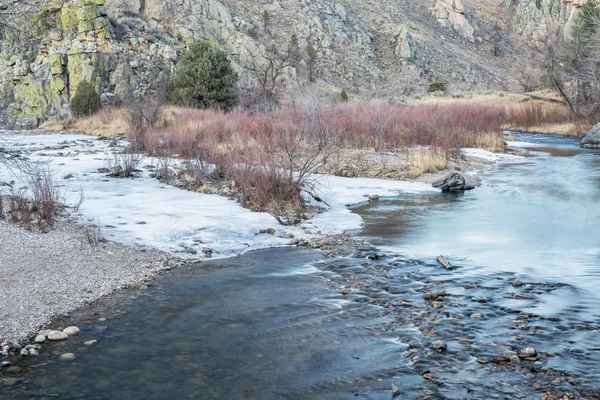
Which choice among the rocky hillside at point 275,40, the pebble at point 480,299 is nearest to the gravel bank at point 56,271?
the rocky hillside at point 275,40

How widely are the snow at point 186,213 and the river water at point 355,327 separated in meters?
0.81

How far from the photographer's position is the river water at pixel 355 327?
418 cm

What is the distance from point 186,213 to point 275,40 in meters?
51.7

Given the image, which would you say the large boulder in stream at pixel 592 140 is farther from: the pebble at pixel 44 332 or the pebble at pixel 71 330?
the pebble at pixel 44 332

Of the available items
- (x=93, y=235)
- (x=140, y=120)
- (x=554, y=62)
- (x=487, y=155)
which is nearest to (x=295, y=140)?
(x=487, y=155)

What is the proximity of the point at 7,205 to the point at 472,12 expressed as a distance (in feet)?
302

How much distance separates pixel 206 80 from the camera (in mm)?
27859

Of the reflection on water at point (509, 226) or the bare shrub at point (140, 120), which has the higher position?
the bare shrub at point (140, 120)

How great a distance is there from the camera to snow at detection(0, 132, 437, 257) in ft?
27.1

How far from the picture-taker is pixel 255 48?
168 ft

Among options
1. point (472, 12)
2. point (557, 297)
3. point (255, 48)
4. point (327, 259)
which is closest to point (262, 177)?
point (327, 259)

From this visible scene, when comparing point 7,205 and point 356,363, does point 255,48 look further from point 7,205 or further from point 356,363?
point 356,363

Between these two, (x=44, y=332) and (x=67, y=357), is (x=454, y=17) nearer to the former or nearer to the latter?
(x=44, y=332)

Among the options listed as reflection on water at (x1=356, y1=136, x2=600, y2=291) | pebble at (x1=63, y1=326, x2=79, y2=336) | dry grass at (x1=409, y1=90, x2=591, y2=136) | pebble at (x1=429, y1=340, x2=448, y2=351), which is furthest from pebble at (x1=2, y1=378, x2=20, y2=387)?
dry grass at (x1=409, y1=90, x2=591, y2=136)
